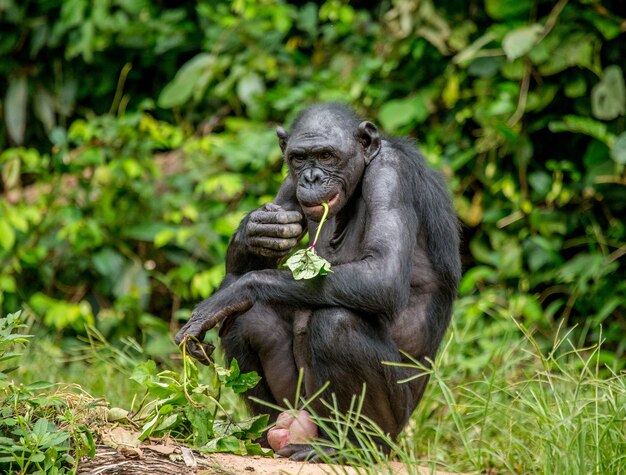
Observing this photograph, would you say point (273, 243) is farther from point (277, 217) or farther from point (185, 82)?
point (185, 82)

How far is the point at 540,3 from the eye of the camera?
8430 millimetres

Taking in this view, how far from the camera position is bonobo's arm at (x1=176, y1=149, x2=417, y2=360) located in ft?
14.6

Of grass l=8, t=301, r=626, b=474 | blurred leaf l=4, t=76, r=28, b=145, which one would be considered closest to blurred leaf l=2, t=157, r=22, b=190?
blurred leaf l=4, t=76, r=28, b=145

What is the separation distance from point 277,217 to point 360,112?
4567 mm

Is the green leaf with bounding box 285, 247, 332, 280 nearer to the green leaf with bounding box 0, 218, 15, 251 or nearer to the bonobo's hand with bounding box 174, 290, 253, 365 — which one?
the bonobo's hand with bounding box 174, 290, 253, 365

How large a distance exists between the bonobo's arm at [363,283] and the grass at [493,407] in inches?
18.2

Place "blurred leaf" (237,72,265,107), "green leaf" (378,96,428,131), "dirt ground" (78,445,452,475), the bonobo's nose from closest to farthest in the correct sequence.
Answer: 1. "dirt ground" (78,445,452,475)
2. the bonobo's nose
3. "green leaf" (378,96,428,131)
4. "blurred leaf" (237,72,265,107)

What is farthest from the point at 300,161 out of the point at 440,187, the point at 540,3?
the point at 540,3

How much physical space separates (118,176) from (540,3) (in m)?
4.31

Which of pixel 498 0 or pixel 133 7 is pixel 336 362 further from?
pixel 133 7

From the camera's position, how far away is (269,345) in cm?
493

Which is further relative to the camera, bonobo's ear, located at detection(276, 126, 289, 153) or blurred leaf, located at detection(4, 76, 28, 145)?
blurred leaf, located at detection(4, 76, 28, 145)

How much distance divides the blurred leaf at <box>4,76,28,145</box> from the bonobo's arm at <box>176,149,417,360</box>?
266 inches

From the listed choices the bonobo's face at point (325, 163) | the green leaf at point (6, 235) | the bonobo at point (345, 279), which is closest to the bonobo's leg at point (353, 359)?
the bonobo at point (345, 279)
